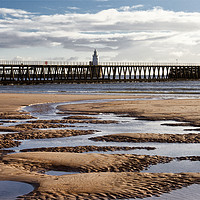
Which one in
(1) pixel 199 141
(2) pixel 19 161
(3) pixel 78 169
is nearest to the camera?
(3) pixel 78 169

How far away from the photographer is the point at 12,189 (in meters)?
5.42

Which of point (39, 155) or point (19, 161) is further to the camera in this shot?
point (39, 155)

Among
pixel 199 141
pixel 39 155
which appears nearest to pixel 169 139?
pixel 199 141

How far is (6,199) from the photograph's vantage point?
4938 millimetres

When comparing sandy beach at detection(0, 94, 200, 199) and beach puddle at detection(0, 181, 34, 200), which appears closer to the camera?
beach puddle at detection(0, 181, 34, 200)

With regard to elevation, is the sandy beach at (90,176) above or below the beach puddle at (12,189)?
above

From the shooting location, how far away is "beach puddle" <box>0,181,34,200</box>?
5.09 metres

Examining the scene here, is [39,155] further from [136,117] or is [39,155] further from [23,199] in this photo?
[136,117]

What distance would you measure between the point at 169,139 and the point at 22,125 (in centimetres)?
546

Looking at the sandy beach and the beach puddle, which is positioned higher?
the sandy beach

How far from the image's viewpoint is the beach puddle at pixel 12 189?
5.09 m

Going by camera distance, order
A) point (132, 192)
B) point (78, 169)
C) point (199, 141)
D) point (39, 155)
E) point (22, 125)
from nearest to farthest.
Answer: point (132, 192) → point (78, 169) → point (39, 155) → point (199, 141) → point (22, 125)

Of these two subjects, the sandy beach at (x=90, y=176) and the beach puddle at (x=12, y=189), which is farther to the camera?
the sandy beach at (x=90, y=176)

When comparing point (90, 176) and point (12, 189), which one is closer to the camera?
point (12, 189)
